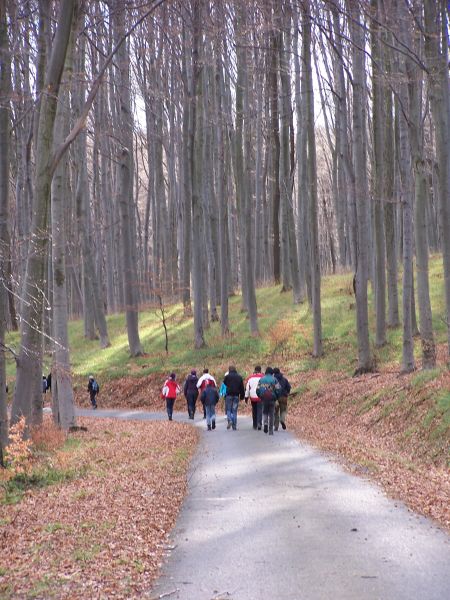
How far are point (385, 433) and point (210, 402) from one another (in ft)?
19.9

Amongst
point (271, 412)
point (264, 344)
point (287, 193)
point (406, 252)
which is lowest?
point (271, 412)

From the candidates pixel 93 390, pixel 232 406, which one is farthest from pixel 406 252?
pixel 93 390

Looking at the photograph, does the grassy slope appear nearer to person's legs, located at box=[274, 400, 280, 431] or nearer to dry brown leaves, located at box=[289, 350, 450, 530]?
dry brown leaves, located at box=[289, 350, 450, 530]

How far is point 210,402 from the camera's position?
21.8 meters

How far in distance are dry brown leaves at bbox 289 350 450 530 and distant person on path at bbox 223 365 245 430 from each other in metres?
1.66

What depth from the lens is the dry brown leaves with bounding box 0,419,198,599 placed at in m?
6.68

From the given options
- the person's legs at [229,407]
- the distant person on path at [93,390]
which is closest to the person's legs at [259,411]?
the person's legs at [229,407]

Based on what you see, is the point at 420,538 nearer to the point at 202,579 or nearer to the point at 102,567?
the point at 202,579

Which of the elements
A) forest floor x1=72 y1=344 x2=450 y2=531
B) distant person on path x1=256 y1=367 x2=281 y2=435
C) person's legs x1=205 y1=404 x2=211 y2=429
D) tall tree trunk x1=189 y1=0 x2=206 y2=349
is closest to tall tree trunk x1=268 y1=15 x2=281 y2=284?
tall tree trunk x1=189 y1=0 x2=206 y2=349

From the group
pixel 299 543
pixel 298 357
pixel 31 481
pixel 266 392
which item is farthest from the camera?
pixel 298 357

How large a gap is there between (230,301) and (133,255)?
1131cm

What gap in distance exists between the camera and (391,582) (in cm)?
630

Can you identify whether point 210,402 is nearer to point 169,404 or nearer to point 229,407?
point 229,407

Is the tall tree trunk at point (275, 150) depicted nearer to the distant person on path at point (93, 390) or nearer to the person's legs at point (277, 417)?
the distant person on path at point (93, 390)
